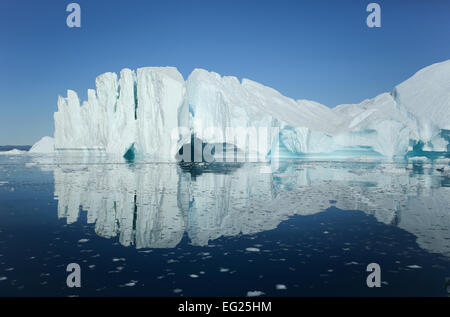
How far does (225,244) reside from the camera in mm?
5531

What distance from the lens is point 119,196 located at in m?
10.2

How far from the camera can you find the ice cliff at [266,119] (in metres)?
28.0

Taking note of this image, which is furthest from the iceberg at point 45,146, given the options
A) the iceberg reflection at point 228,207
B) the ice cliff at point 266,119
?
the iceberg reflection at point 228,207

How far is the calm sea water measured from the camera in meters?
3.95

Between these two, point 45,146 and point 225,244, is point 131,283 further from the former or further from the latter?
point 45,146

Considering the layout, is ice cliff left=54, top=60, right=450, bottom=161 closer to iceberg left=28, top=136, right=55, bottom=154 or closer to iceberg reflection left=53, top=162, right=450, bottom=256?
iceberg reflection left=53, top=162, right=450, bottom=256

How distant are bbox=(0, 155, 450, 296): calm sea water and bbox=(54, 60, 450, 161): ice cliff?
60.3 feet

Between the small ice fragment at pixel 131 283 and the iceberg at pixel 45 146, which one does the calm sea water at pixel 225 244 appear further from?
the iceberg at pixel 45 146

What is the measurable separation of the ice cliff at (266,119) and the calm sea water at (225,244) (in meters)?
18.4

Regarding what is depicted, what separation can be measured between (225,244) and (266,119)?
22970mm

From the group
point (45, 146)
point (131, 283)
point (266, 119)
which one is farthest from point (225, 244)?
point (45, 146)
